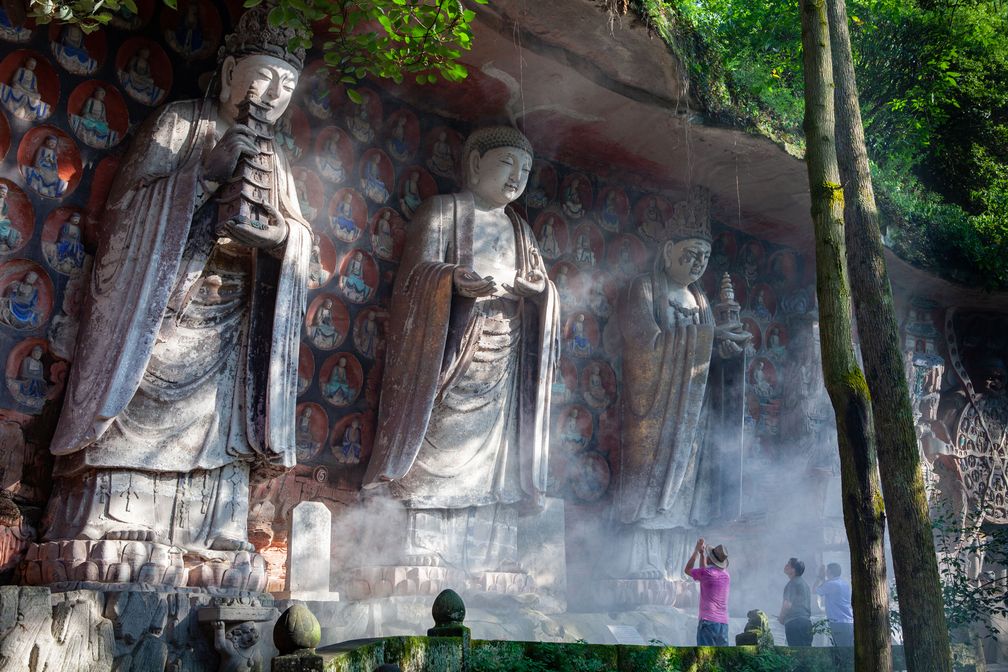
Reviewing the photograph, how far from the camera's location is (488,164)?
29.7 ft

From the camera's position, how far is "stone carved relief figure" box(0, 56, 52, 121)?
7035mm

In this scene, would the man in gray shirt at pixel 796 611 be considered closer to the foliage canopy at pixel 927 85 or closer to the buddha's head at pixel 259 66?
the buddha's head at pixel 259 66

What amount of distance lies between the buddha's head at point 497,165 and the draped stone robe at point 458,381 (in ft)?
0.55

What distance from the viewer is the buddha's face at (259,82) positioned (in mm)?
7387

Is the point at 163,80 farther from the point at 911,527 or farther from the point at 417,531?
the point at 911,527

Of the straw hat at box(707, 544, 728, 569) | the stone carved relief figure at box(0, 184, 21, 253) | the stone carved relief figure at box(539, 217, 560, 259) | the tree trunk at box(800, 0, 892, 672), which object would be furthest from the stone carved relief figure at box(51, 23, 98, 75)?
the straw hat at box(707, 544, 728, 569)

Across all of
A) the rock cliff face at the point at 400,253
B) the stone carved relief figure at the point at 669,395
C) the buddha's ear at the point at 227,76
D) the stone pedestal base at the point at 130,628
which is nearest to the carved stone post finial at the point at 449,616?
the stone pedestal base at the point at 130,628

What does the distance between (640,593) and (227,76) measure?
17.4ft

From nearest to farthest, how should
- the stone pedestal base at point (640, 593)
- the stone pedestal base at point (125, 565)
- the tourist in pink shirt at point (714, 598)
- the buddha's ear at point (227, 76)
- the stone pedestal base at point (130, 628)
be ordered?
the stone pedestal base at point (130, 628)
the stone pedestal base at point (125, 565)
the buddha's ear at point (227, 76)
the tourist in pink shirt at point (714, 598)
the stone pedestal base at point (640, 593)

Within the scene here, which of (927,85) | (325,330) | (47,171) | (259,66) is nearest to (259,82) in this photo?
(259,66)

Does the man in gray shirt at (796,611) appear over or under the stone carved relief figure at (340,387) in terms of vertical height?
under

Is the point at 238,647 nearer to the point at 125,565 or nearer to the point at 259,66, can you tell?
the point at 125,565

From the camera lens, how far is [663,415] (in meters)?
9.98

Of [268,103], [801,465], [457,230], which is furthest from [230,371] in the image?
[801,465]
